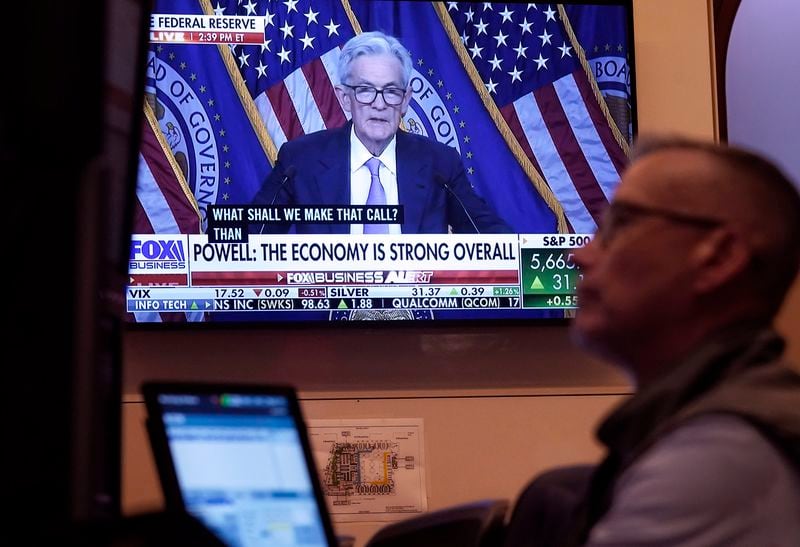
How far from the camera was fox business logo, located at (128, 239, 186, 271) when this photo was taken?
3.14 meters

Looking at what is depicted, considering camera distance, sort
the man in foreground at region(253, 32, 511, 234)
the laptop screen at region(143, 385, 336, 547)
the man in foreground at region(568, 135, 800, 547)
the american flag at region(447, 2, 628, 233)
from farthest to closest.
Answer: the american flag at region(447, 2, 628, 233) < the man in foreground at region(253, 32, 511, 234) < the laptop screen at region(143, 385, 336, 547) < the man in foreground at region(568, 135, 800, 547)

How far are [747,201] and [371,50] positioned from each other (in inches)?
73.6

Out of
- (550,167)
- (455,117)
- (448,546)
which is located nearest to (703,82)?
(550,167)

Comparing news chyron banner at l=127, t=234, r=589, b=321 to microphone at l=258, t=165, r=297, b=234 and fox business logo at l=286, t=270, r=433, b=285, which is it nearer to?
fox business logo at l=286, t=270, r=433, b=285

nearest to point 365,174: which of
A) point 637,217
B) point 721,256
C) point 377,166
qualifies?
point 377,166

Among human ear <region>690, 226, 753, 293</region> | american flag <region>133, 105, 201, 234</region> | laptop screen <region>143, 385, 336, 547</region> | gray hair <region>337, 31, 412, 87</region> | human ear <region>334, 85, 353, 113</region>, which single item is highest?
gray hair <region>337, 31, 412, 87</region>

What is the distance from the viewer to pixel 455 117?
3367mm

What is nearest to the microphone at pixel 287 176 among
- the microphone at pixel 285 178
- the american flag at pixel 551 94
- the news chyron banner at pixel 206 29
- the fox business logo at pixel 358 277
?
the microphone at pixel 285 178

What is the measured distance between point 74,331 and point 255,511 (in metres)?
1.09

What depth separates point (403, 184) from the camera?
3.29m

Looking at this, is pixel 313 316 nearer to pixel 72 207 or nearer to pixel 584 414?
pixel 584 414

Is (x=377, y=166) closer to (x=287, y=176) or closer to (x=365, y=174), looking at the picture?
(x=365, y=174)

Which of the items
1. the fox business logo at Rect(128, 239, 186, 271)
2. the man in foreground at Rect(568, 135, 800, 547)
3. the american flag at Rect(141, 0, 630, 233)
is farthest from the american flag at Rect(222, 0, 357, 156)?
the man in foreground at Rect(568, 135, 800, 547)

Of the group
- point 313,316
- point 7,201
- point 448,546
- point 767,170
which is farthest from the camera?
point 313,316
